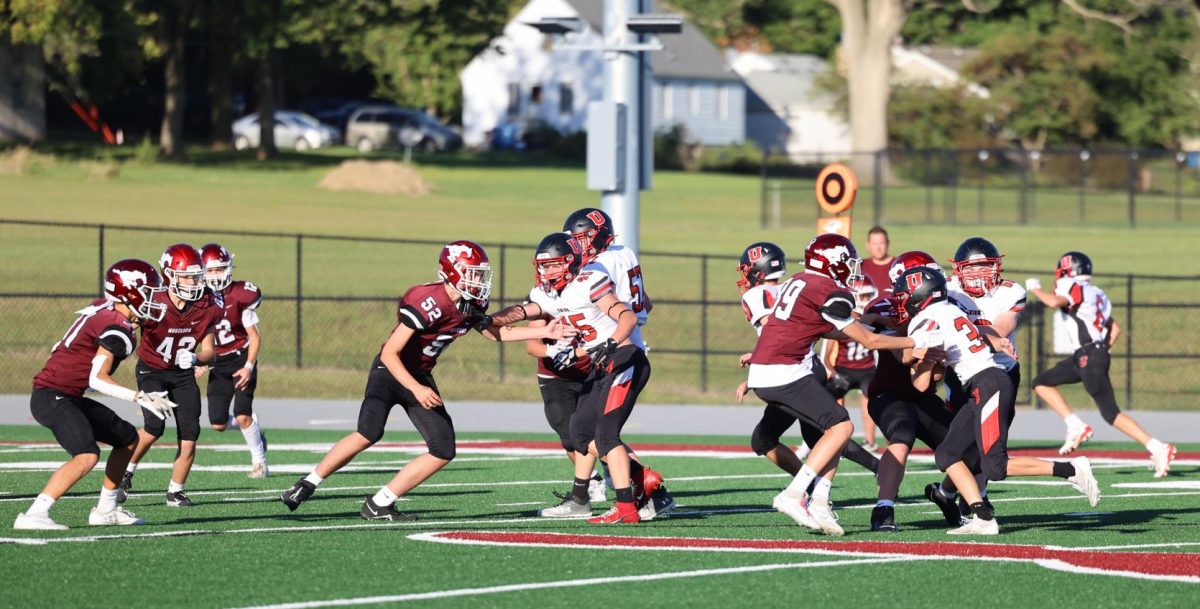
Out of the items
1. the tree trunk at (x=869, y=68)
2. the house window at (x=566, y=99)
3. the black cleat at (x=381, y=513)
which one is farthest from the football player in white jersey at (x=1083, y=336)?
the house window at (x=566, y=99)

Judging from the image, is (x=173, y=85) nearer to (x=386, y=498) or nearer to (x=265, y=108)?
(x=265, y=108)

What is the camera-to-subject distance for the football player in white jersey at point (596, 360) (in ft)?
33.7

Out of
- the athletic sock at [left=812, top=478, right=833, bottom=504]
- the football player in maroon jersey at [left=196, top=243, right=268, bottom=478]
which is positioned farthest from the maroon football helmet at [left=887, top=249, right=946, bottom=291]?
the football player in maroon jersey at [left=196, top=243, right=268, bottom=478]

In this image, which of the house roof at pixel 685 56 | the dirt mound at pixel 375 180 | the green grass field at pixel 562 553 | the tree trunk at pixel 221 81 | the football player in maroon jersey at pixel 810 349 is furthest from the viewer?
the house roof at pixel 685 56

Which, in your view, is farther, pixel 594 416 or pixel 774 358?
pixel 594 416

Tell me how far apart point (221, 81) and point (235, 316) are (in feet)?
148

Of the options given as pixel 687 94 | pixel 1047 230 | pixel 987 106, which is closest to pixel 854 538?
pixel 1047 230

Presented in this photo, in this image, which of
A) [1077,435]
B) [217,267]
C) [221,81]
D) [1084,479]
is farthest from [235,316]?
[221,81]

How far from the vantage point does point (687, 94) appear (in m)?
76.6

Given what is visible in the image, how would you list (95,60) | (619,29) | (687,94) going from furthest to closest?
(687,94) → (95,60) → (619,29)

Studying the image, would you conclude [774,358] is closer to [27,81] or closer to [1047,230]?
[1047,230]

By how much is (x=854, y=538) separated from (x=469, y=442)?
7.56 metres

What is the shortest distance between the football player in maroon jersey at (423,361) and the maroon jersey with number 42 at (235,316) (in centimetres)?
308

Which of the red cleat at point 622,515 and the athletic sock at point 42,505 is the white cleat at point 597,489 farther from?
the athletic sock at point 42,505
